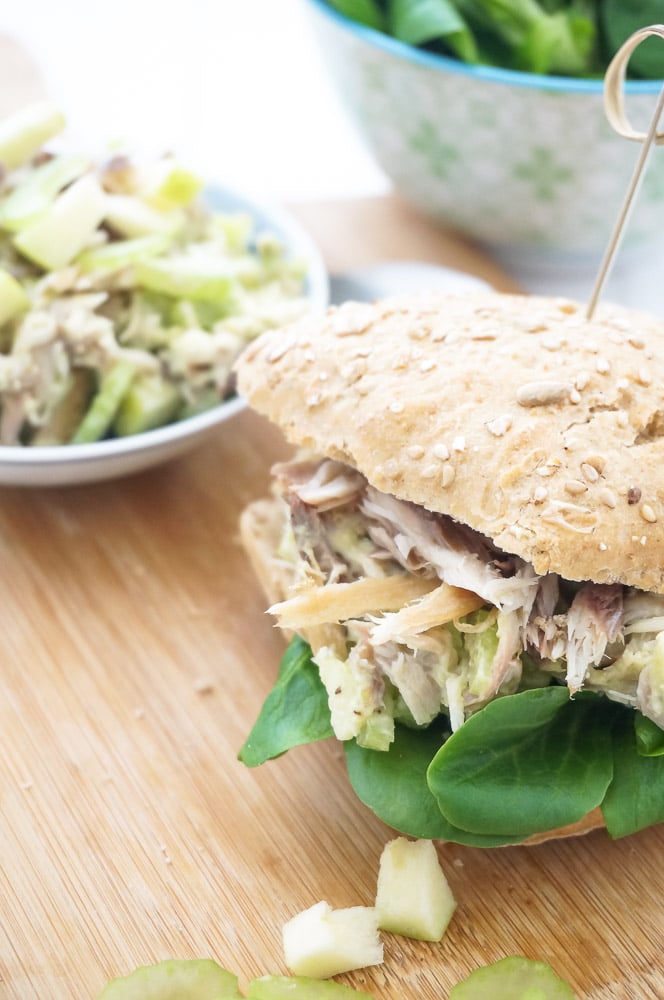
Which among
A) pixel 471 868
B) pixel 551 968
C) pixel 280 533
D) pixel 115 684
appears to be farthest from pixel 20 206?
pixel 551 968

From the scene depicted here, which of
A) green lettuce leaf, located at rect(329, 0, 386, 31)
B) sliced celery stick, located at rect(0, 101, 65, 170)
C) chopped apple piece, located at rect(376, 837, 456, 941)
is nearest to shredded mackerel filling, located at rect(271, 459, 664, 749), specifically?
chopped apple piece, located at rect(376, 837, 456, 941)

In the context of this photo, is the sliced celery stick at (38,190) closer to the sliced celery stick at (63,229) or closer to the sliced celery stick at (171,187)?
the sliced celery stick at (63,229)

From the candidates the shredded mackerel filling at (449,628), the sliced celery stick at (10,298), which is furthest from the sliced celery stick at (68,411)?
→ the shredded mackerel filling at (449,628)

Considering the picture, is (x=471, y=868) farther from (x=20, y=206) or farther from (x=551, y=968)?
(x=20, y=206)

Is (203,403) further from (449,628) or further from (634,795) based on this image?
(634,795)

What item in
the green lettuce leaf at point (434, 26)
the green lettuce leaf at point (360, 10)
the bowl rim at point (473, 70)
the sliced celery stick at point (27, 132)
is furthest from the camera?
the green lettuce leaf at point (360, 10)

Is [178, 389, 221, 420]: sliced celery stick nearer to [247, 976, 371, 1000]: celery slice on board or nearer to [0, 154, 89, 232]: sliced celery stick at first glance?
[0, 154, 89, 232]: sliced celery stick

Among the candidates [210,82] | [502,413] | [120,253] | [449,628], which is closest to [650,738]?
[449,628]

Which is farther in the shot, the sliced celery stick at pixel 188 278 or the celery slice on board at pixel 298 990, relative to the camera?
the sliced celery stick at pixel 188 278
